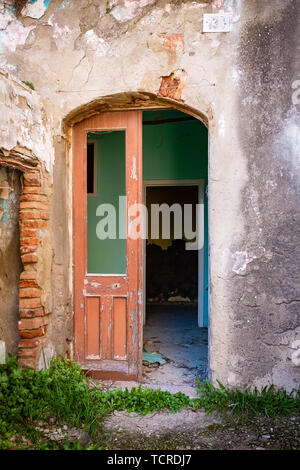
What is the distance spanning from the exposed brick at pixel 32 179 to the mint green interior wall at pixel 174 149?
2652 millimetres

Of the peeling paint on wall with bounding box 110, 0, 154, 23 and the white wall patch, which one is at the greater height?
the peeling paint on wall with bounding box 110, 0, 154, 23

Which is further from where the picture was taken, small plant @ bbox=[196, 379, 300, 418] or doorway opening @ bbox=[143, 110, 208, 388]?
doorway opening @ bbox=[143, 110, 208, 388]

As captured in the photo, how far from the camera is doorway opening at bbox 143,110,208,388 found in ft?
12.9

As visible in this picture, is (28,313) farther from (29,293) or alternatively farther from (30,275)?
(30,275)

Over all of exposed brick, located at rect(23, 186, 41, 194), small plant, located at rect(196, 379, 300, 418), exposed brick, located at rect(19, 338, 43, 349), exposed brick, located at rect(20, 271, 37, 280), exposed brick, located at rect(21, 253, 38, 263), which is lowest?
small plant, located at rect(196, 379, 300, 418)

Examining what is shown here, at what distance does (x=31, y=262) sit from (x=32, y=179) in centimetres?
70

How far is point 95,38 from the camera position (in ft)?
10.2

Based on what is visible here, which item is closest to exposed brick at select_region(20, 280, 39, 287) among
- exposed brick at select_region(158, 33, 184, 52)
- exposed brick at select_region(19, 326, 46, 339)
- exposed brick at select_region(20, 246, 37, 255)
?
exposed brick at select_region(20, 246, 37, 255)

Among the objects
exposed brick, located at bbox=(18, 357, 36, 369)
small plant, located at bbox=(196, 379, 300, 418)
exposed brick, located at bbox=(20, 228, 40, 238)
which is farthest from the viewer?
exposed brick, located at bbox=(20, 228, 40, 238)

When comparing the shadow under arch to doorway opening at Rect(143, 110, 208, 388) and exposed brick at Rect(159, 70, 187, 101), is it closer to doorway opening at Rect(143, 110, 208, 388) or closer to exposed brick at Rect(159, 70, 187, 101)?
exposed brick at Rect(159, 70, 187, 101)

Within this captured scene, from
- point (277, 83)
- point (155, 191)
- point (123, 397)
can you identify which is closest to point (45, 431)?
point (123, 397)

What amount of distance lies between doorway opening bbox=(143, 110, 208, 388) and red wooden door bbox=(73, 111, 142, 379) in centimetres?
38

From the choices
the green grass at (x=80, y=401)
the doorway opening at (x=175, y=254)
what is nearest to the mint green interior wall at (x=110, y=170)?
the doorway opening at (x=175, y=254)
